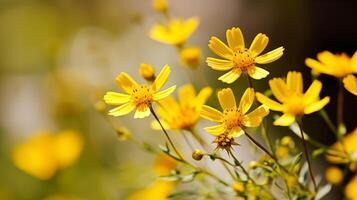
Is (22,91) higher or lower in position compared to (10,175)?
higher

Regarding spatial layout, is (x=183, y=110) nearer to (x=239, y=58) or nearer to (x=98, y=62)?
(x=239, y=58)

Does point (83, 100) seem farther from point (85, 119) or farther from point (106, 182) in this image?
point (106, 182)

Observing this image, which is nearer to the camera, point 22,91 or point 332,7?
point 332,7

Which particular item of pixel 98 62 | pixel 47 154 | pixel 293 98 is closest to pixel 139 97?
A: pixel 293 98

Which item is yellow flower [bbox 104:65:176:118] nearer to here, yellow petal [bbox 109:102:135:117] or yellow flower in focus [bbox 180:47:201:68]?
yellow petal [bbox 109:102:135:117]

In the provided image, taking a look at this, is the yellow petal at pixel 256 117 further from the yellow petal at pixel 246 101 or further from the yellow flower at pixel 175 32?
the yellow flower at pixel 175 32

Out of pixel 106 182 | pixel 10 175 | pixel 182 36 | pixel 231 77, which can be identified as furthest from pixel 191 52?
pixel 10 175
